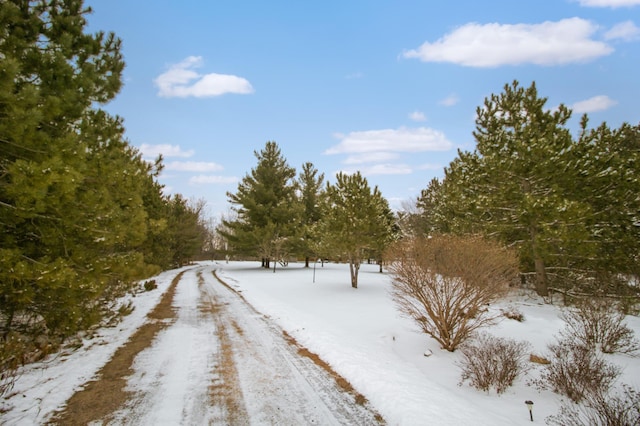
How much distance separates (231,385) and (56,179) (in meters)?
4.15

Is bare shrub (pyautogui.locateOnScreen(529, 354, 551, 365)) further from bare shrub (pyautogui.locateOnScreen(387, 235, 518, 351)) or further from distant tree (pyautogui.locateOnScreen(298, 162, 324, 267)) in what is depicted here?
distant tree (pyautogui.locateOnScreen(298, 162, 324, 267))

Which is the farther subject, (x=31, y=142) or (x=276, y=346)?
(x=276, y=346)

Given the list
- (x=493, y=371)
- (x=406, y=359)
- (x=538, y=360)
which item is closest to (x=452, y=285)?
(x=406, y=359)

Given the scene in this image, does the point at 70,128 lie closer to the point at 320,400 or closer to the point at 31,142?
the point at 31,142

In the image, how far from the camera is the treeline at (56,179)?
16.2 ft

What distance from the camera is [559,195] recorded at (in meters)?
13.2

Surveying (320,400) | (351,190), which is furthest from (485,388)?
Answer: (351,190)

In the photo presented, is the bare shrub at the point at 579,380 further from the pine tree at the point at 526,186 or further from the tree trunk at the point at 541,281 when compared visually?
the tree trunk at the point at 541,281

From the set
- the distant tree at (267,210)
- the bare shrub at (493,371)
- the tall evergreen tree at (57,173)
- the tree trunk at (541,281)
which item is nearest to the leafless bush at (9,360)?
the tall evergreen tree at (57,173)

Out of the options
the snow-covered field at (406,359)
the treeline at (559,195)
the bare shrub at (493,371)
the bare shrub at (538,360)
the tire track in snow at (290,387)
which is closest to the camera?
the tire track in snow at (290,387)

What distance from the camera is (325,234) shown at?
18.7 metres

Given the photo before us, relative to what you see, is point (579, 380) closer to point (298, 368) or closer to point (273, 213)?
point (298, 368)

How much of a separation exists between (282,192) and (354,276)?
16.5 meters

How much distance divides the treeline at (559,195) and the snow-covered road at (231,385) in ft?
37.0
